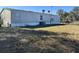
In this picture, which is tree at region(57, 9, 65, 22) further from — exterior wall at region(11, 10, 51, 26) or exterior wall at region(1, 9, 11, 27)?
exterior wall at region(1, 9, 11, 27)

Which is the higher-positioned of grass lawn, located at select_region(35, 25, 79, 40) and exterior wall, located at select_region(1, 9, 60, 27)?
exterior wall, located at select_region(1, 9, 60, 27)

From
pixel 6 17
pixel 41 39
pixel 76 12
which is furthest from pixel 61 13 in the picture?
pixel 6 17

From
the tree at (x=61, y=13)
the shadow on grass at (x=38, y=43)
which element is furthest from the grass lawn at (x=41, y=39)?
the tree at (x=61, y=13)

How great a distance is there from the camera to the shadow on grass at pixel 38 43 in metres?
4.21

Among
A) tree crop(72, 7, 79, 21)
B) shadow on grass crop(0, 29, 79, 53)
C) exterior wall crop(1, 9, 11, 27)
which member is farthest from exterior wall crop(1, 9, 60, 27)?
tree crop(72, 7, 79, 21)

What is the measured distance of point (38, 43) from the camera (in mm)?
4227

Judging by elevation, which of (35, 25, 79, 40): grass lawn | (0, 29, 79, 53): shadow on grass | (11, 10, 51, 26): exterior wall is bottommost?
(0, 29, 79, 53): shadow on grass

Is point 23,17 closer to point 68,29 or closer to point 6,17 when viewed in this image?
point 6,17

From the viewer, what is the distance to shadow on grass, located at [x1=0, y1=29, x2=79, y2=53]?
13.8ft

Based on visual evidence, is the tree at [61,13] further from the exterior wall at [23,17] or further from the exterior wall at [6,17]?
the exterior wall at [6,17]

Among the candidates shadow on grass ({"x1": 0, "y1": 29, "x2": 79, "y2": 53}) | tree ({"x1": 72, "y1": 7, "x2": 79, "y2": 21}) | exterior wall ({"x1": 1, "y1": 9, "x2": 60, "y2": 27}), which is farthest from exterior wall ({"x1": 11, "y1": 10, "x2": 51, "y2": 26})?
tree ({"x1": 72, "y1": 7, "x2": 79, "y2": 21})

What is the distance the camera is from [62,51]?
4.21 meters

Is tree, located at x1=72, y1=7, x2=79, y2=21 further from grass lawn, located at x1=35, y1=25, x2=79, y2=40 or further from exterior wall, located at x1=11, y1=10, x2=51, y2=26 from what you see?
exterior wall, located at x1=11, y1=10, x2=51, y2=26
